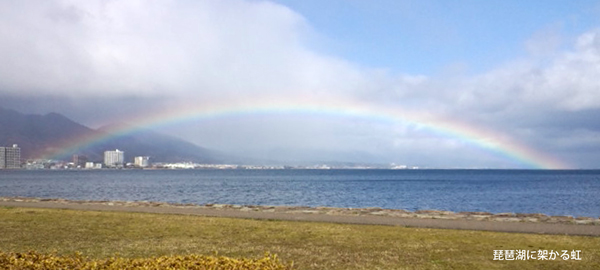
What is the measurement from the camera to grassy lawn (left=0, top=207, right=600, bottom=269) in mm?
14422

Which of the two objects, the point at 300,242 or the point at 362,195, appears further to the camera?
the point at 362,195

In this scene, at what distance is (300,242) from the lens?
58.2ft

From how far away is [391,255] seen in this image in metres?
15.3

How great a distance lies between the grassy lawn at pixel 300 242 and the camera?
14422 mm

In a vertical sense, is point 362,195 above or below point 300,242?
below

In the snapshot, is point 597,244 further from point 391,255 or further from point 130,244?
point 130,244
